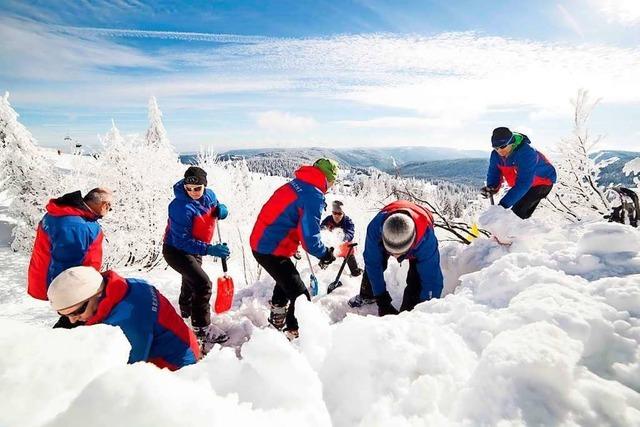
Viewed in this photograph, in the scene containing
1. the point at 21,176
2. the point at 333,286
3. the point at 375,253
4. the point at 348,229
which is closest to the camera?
the point at 375,253

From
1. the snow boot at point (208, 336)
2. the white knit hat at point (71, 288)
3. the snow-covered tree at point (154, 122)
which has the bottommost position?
the snow boot at point (208, 336)

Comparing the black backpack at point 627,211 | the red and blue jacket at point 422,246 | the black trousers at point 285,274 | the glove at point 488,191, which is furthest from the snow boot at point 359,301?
the black backpack at point 627,211

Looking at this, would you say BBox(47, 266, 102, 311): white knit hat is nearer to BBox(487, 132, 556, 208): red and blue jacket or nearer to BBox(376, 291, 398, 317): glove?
Answer: BBox(376, 291, 398, 317): glove

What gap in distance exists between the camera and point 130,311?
8.31ft

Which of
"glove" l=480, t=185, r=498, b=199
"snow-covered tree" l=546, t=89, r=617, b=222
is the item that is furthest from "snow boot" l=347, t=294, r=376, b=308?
"snow-covered tree" l=546, t=89, r=617, b=222

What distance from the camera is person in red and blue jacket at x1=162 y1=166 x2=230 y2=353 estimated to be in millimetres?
4566

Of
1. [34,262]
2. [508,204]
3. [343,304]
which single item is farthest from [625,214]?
[34,262]

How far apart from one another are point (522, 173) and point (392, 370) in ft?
13.7

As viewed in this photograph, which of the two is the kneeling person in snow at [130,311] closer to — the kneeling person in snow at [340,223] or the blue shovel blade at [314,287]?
the blue shovel blade at [314,287]

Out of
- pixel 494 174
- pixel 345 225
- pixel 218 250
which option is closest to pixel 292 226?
pixel 218 250

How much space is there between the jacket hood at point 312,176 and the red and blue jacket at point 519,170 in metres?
2.43

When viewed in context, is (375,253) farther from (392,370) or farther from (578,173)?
(578,173)

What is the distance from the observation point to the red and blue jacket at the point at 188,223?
4637 mm

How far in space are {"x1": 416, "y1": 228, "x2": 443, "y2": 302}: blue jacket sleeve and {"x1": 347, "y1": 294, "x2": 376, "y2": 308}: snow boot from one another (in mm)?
1160
